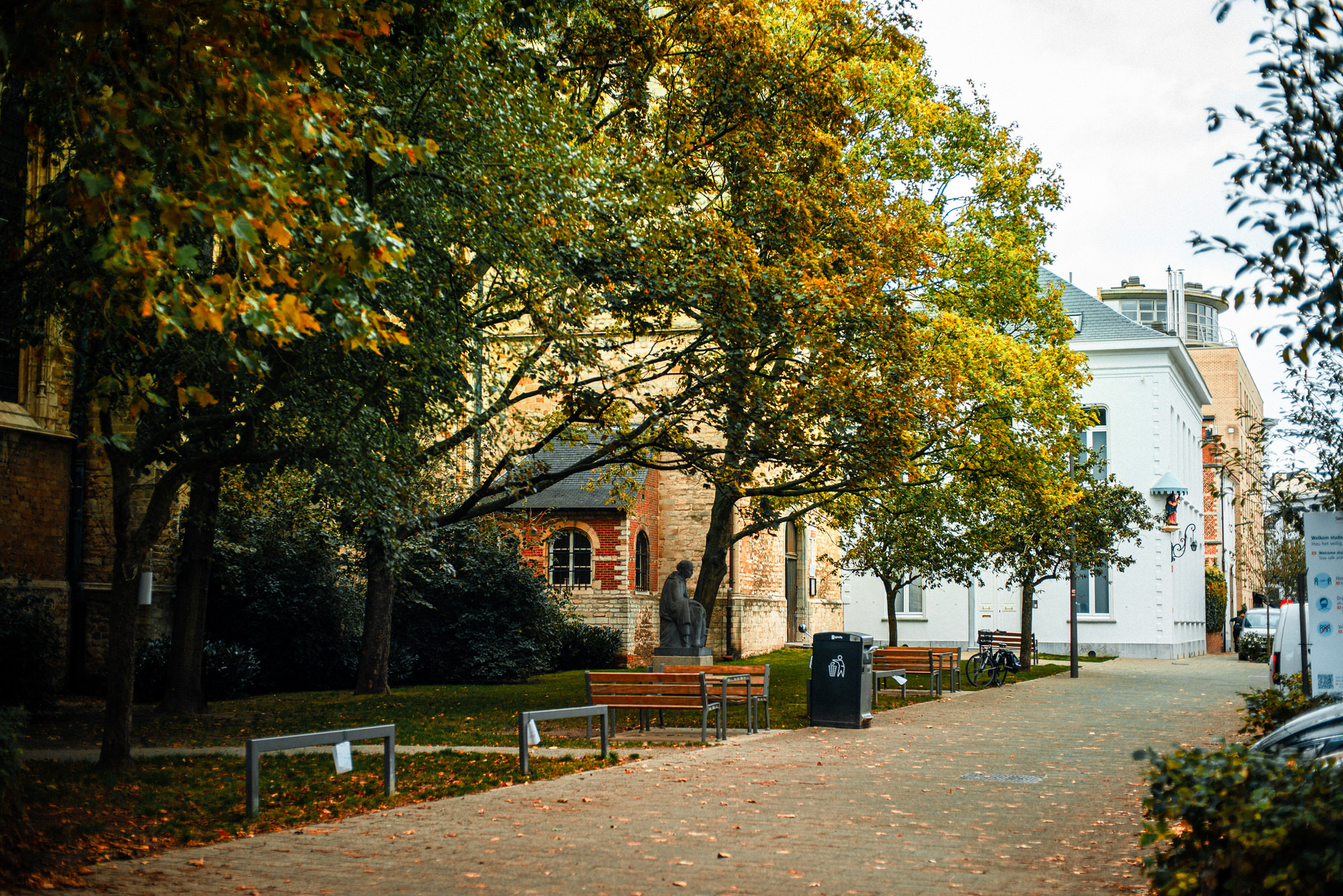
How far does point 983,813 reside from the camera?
8.72 meters

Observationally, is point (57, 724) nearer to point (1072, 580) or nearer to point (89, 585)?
point (89, 585)

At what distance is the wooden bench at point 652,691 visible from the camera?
13617 mm

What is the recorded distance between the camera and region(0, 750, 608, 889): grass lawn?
6.96 m

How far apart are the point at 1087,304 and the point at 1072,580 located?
19359 millimetres

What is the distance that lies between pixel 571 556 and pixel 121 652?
24012 millimetres

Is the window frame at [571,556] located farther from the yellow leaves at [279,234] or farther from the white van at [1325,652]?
the yellow leaves at [279,234]

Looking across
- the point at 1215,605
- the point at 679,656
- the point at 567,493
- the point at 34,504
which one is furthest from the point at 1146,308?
the point at 34,504

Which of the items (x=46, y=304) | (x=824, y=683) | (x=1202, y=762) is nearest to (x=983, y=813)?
(x=1202, y=762)

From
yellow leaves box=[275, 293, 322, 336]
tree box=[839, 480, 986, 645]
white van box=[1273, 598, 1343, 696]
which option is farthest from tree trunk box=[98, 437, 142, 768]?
tree box=[839, 480, 986, 645]

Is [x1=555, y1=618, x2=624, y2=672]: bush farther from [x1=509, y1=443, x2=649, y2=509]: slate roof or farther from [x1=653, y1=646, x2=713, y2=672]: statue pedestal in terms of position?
[x1=653, y1=646, x2=713, y2=672]: statue pedestal

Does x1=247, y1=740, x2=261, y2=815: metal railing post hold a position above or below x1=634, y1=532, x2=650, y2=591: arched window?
below

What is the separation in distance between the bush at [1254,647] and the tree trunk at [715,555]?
75.5 feet

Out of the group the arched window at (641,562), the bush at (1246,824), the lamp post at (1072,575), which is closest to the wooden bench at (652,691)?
the bush at (1246,824)

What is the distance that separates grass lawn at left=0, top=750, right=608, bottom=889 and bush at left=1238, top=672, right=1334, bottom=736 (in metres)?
6.26
